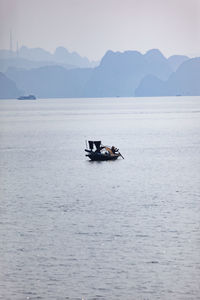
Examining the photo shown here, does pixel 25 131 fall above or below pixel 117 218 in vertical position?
below

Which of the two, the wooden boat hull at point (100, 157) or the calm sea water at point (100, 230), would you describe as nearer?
the calm sea water at point (100, 230)

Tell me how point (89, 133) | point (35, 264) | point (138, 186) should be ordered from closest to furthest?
point (35, 264) < point (138, 186) < point (89, 133)

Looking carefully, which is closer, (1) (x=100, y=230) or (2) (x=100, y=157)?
(1) (x=100, y=230)

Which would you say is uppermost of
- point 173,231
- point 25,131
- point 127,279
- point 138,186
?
point 127,279

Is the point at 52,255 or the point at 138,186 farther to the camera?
the point at 138,186

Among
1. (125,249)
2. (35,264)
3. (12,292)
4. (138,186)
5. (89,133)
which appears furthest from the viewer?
(89,133)

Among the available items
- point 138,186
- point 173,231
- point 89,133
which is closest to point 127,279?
point 173,231

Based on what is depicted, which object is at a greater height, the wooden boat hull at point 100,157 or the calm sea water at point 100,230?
the calm sea water at point 100,230

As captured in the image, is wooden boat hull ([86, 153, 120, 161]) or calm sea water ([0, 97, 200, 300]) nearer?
calm sea water ([0, 97, 200, 300])

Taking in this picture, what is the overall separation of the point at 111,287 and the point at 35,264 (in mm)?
4781

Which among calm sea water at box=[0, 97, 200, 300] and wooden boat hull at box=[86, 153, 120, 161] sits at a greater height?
calm sea water at box=[0, 97, 200, 300]

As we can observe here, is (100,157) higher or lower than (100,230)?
lower

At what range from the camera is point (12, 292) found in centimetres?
2878

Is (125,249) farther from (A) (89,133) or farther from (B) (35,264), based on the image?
(A) (89,133)
